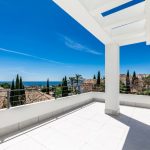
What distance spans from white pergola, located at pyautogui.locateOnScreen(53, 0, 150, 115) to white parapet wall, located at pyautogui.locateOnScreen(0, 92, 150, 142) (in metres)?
1.31

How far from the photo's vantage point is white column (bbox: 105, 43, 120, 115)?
169 inches

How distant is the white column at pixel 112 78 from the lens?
4.30 meters

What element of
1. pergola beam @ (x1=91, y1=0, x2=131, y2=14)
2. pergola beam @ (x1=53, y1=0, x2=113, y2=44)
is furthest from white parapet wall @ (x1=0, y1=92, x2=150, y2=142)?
pergola beam @ (x1=91, y1=0, x2=131, y2=14)

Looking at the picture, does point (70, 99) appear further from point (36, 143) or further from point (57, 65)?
point (57, 65)

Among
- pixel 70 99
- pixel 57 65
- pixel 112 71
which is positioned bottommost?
pixel 70 99

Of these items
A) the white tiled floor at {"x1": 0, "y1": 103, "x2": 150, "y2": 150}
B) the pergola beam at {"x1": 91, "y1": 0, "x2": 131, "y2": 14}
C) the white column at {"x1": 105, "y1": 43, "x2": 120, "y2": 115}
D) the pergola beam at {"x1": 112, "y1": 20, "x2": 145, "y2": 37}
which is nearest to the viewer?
the pergola beam at {"x1": 91, "y1": 0, "x2": 131, "y2": 14}

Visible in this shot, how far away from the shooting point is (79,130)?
295 cm

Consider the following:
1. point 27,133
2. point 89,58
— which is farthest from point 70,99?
point 89,58

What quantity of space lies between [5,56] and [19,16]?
13.5 m

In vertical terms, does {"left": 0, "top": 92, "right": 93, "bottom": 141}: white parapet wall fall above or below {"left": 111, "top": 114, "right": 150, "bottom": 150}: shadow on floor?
above

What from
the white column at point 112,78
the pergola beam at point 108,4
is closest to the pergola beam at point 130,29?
the white column at point 112,78

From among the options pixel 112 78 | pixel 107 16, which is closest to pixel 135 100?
pixel 112 78

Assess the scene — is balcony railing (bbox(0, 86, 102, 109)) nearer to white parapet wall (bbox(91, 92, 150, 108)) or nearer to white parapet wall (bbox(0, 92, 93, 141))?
white parapet wall (bbox(0, 92, 93, 141))

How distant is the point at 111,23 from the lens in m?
2.85
